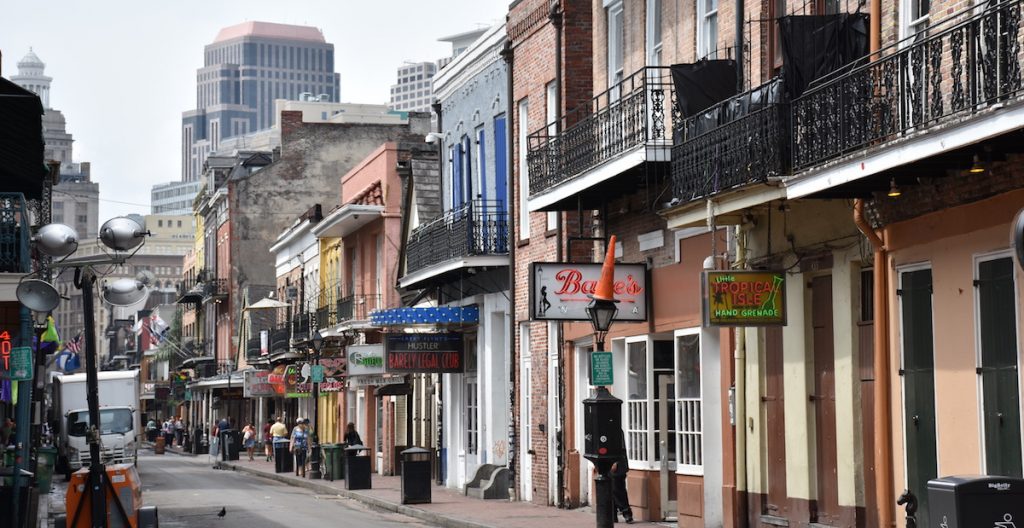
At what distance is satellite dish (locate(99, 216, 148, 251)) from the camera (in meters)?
15.2

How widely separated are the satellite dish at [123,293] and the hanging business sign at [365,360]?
827 inches

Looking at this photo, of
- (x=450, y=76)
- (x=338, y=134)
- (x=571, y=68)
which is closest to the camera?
(x=571, y=68)

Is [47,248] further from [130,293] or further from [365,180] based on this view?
[365,180]

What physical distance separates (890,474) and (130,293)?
7.47m

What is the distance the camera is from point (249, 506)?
1110 inches

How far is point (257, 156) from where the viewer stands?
74.3 meters

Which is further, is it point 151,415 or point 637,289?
point 151,415

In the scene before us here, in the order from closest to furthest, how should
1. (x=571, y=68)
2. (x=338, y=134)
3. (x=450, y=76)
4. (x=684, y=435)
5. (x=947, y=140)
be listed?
1. (x=947, y=140)
2. (x=684, y=435)
3. (x=571, y=68)
4. (x=450, y=76)
5. (x=338, y=134)

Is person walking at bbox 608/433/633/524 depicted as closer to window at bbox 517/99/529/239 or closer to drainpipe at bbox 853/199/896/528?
drainpipe at bbox 853/199/896/528

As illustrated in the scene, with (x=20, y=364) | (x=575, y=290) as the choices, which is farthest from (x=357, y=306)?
(x=20, y=364)

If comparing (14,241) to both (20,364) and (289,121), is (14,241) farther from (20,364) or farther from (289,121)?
(289,121)

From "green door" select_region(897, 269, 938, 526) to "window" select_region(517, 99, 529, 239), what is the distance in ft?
42.0

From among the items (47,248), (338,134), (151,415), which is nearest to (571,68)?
(47,248)

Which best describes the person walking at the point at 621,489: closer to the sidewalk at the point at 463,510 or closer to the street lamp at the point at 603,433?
the sidewalk at the point at 463,510
